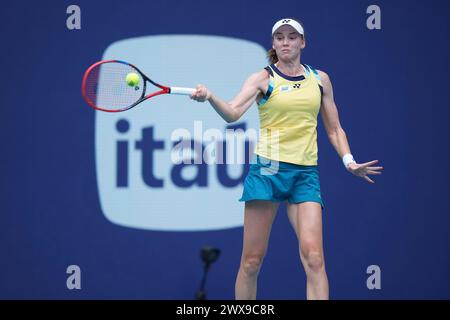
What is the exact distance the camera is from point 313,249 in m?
4.76

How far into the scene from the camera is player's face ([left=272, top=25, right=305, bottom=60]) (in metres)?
5.03

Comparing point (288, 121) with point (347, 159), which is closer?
point (288, 121)

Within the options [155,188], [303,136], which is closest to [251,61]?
[155,188]

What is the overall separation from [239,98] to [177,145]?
59.8 inches

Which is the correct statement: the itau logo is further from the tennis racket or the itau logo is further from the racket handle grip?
the racket handle grip

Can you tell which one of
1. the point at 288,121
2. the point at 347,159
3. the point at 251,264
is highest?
the point at 288,121

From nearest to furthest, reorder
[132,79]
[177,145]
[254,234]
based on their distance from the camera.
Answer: [132,79]
[254,234]
[177,145]

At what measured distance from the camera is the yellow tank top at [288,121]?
4941 mm

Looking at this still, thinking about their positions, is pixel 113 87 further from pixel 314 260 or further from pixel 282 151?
pixel 314 260

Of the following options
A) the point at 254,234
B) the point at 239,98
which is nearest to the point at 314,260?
the point at 254,234
